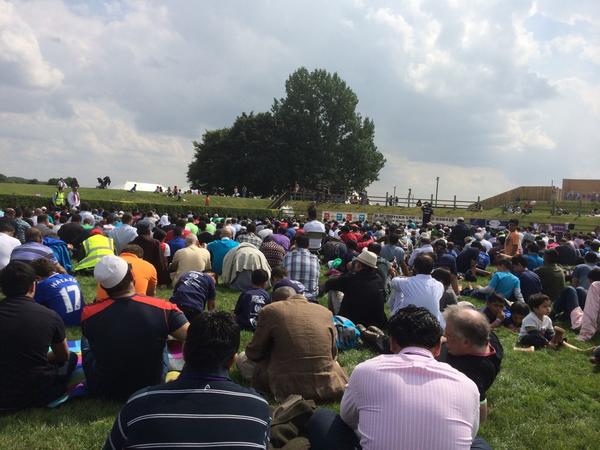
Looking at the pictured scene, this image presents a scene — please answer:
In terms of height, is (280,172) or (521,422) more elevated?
(280,172)

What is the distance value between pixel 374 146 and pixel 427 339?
52.5 m

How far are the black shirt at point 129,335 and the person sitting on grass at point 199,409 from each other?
1.60 metres

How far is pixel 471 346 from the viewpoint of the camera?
140 inches

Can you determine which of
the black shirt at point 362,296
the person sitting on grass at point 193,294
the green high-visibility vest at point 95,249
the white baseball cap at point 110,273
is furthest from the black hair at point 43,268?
the black shirt at point 362,296

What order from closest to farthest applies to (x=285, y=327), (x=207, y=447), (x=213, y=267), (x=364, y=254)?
(x=207, y=447) → (x=285, y=327) → (x=364, y=254) → (x=213, y=267)

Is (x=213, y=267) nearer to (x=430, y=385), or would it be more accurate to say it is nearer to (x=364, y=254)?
(x=364, y=254)

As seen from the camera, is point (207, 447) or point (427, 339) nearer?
point (207, 447)

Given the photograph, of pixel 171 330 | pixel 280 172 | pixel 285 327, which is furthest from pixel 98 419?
pixel 280 172

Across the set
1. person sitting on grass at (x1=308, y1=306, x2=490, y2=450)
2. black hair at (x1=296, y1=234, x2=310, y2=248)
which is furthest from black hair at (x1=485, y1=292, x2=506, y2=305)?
person sitting on grass at (x1=308, y1=306, x2=490, y2=450)

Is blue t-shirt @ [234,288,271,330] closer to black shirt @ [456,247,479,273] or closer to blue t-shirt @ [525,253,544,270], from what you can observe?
blue t-shirt @ [525,253,544,270]

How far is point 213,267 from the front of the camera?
11.1 m

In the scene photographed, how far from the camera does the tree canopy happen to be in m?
51.8

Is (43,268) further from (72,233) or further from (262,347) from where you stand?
(72,233)

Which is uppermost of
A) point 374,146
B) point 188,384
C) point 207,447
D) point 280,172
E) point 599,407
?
point 374,146
